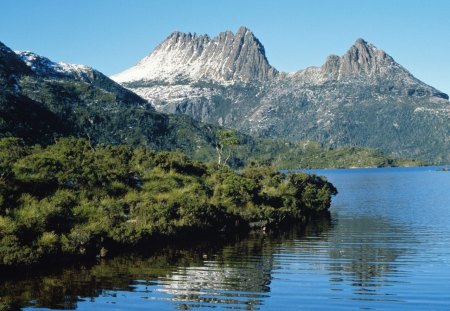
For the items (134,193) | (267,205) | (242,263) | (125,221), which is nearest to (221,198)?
(267,205)

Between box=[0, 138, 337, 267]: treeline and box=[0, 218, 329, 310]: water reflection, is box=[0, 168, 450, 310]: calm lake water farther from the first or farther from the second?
box=[0, 138, 337, 267]: treeline

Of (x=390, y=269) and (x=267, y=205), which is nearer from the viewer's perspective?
(x=390, y=269)

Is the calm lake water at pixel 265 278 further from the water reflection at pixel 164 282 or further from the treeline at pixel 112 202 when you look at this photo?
the treeline at pixel 112 202

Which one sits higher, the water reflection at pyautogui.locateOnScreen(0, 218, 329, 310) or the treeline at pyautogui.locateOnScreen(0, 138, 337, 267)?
the treeline at pyautogui.locateOnScreen(0, 138, 337, 267)

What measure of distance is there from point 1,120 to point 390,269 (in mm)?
141687

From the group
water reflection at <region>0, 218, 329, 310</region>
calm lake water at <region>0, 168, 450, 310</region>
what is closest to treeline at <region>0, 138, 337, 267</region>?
water reflection at <region>0, 218, 329, 310</region>

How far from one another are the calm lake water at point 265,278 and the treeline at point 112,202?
10.8ft

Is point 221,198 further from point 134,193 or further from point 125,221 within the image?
point 125,221

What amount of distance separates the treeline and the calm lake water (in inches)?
129

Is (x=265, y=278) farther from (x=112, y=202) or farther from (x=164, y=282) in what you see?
(x=112, y=202)

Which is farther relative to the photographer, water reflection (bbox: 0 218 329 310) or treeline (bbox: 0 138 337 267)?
treeline (bbox: 0 138 337 267)

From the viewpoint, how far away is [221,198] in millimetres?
70438

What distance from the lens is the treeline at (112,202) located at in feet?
140

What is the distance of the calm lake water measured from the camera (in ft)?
101
